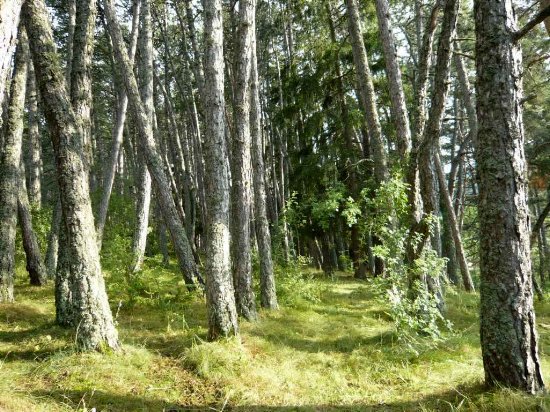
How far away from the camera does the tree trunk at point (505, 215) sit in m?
3.74

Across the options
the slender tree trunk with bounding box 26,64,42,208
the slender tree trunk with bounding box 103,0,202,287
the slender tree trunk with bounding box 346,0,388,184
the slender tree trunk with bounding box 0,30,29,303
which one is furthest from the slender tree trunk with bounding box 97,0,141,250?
the slender tree trunk with bounding box 346,0,388,184

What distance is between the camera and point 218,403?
4441 mm

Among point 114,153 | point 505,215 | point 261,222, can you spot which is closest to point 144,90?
point 114,153

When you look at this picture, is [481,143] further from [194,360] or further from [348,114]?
[348,114]

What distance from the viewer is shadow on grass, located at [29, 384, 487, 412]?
13.2 feet

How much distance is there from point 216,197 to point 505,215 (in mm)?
3880

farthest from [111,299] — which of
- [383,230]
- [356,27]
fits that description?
[356,27]

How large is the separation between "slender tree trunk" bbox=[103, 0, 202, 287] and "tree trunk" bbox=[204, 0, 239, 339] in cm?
241

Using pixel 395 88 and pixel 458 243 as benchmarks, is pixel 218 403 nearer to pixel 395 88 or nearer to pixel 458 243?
pixel 395 88

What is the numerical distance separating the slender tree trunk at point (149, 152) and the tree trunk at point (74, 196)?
2.74 m

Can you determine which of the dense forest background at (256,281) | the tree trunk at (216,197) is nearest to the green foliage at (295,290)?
the dense forest background at (256,281)

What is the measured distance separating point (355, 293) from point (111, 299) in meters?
5.92

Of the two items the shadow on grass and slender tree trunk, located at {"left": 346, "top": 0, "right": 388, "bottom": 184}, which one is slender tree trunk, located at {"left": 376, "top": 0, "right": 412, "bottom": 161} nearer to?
slender tree trunk, located at {"left": 346, "top": 0, "right": 388, "bottom": 184}

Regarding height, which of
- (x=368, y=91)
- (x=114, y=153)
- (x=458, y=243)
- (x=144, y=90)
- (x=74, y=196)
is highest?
(x=144, y=90)
